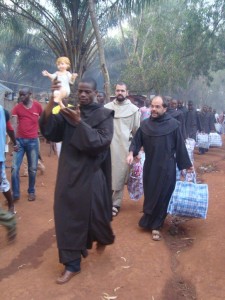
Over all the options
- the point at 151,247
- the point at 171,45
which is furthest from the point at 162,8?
the point at 151,247

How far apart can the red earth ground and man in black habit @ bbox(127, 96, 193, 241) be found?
335mm

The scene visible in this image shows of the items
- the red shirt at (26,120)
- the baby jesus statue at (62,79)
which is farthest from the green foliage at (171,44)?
the baby jesus statue at (62,79)

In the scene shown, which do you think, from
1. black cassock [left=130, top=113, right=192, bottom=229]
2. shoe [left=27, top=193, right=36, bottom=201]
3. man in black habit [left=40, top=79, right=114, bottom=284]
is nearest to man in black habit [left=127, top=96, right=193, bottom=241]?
black cassock [left=130, top=113, right=192, bottom=229]

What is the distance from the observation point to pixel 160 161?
507cm

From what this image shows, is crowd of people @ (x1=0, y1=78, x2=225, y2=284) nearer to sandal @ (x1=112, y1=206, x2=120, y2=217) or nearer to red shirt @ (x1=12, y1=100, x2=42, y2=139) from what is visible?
sandal @ (x1=112, y1=206, x2=120, y2=217)

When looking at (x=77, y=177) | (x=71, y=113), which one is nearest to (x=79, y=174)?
(x=77, y=177)

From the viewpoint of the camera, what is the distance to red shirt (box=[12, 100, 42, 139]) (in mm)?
6234

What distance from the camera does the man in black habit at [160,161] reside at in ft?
16.6

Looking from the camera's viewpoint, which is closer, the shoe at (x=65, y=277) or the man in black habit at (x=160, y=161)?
the shoe at (x=65, y=277)

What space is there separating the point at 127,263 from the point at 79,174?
1255 millimetres

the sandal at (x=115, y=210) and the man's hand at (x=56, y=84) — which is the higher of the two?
the man's hand at (x=56, y=84)

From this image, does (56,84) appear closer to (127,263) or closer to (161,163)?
(127,263)

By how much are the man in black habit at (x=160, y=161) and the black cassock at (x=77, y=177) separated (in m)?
1.43

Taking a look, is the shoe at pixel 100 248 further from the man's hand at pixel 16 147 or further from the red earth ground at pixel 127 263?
the man's hand at pixel 16 147
